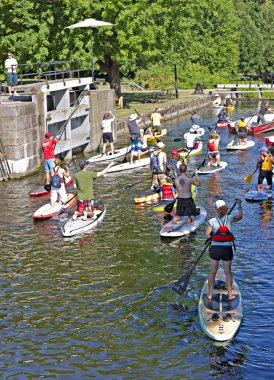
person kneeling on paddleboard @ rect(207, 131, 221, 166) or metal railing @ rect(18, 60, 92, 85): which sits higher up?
metal railing @ rect(18, 60, 92, 85)

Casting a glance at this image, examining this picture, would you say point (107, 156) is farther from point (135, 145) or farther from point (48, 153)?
point (48, 153)

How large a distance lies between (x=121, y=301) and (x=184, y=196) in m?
5.47

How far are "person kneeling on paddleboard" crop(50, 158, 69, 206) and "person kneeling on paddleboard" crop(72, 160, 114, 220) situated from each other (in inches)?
70.8

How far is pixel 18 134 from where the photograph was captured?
33750mm

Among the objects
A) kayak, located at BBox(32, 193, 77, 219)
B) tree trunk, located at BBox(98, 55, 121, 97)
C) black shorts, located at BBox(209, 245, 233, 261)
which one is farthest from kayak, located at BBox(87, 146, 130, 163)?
black shorts, located at BBox(209, 245, 233, 261)

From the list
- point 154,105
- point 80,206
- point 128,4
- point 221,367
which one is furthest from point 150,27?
point 221,367

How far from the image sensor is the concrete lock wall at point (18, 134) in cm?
3341

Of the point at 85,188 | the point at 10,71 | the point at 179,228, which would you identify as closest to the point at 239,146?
the point at 10,71

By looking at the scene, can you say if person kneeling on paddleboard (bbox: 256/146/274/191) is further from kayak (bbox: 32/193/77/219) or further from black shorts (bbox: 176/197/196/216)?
kayak (bbox: 32/193/77/219)

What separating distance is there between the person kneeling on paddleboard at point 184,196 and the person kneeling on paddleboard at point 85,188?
8.42 feet

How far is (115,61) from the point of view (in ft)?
184

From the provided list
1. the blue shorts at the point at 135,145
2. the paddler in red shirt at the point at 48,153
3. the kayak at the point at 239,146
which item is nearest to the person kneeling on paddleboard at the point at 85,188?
the paddler in red shirt at the point at 48,153

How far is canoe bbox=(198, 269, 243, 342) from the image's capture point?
52.3 ft

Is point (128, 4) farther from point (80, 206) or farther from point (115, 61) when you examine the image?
point (80, 206)
